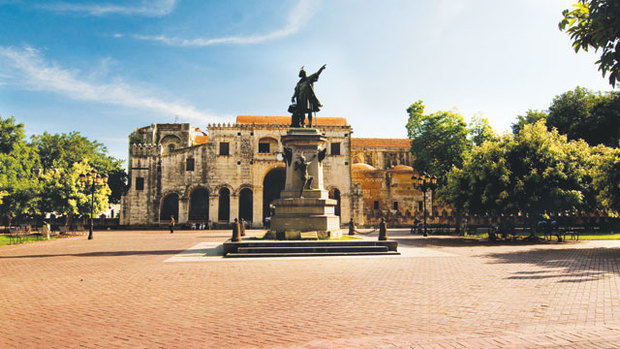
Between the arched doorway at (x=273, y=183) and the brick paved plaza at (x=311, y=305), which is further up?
the arched doorway at (x=273, y=183)

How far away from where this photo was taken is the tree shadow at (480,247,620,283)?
895 centimetres

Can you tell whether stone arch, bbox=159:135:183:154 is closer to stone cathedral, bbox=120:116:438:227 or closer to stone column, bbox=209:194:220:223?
stone cathedral, bbox=120:116:438:227

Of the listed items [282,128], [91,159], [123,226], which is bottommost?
[123,226]

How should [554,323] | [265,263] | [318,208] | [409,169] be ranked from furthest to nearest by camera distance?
1. [409,169]
2. [318,208]
3. [265,263]
4. [554,323]

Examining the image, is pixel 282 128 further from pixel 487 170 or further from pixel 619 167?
pixel 619 167

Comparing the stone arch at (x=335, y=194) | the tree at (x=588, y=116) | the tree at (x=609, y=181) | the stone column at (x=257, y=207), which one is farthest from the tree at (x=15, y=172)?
the tree at (x=588, y=116)

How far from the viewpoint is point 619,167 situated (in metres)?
17.3

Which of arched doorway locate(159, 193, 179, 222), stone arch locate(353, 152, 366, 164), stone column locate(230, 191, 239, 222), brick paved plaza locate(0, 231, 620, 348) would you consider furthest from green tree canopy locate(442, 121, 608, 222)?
arched doorway locate(159, 193, 179, 222)

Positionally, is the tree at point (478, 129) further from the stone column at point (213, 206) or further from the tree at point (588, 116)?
the stone column at point (213, 206)

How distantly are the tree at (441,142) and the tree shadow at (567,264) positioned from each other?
2011 centimetres

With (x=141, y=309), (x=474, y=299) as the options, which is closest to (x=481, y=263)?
(x=474, y=299)

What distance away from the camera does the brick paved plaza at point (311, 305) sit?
468 cm

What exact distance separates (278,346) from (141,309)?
3000 mm

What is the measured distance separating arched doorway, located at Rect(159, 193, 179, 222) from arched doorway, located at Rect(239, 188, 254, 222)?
288 inches
